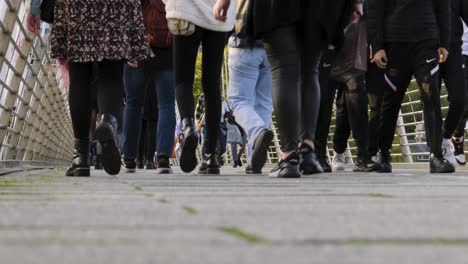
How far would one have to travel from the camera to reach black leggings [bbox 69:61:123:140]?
4.84 metres

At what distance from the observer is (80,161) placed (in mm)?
4801

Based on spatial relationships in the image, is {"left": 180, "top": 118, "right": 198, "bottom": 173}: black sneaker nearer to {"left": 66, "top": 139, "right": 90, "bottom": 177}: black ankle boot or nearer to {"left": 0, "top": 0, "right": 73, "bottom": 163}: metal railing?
{"left": 66, "top": 139, "right": 90, "bottom": 177}: black ankle boot

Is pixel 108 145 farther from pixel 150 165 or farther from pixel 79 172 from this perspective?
pixel 150 165

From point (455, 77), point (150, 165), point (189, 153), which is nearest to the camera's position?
point (189, 153)

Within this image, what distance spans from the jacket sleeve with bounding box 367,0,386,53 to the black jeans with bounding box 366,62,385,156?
805 millimetres

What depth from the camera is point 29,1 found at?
4.89 meters

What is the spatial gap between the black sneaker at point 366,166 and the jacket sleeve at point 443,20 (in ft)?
3.59

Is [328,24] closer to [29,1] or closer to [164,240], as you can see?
[29,1]

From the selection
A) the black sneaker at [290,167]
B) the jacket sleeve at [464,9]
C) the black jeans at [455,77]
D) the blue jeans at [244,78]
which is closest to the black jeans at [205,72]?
the blue jeans at [244,78]

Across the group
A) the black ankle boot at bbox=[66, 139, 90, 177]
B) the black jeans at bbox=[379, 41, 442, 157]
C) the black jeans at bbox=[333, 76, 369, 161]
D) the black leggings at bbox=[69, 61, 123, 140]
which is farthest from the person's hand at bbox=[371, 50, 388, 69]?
the black ankle boot at bbox=[66, 139, 90, 177]

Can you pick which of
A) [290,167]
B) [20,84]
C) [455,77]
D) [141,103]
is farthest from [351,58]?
[20,84]

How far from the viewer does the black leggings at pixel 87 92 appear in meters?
4.84

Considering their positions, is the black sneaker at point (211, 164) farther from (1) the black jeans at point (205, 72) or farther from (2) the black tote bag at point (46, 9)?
(2) the black tote bag at point (46, 9)

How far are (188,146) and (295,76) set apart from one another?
957 millimetres
